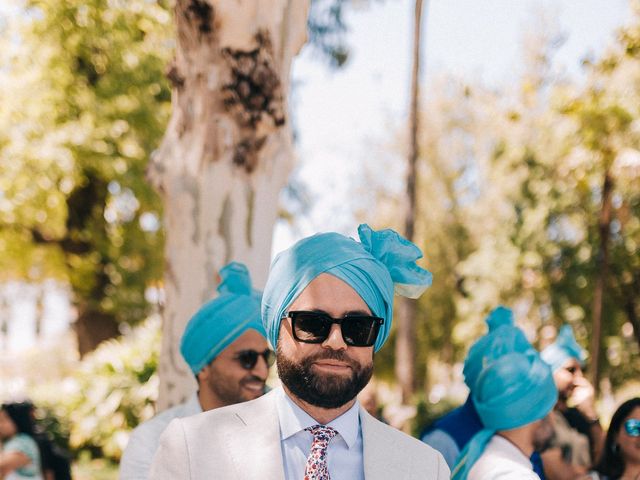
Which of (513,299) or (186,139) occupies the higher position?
(186,139)

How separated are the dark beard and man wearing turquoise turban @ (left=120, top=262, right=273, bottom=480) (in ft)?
4.58

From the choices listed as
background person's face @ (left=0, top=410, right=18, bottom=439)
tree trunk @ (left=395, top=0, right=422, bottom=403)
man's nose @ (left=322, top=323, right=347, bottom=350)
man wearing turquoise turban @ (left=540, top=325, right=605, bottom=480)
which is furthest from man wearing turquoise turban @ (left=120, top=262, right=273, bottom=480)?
tree trunk @ (left=395, top=0, right=422, bottom=403)

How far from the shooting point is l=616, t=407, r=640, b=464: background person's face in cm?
421

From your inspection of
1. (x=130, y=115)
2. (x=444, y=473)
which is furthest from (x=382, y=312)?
(x=130, y=115)

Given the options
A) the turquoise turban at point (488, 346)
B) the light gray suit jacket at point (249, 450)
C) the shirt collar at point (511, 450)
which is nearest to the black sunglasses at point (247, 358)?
the turquoise turban at point (488, 346)

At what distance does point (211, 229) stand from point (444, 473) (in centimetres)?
317

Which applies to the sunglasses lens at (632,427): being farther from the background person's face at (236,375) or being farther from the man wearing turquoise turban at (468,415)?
the background person's face at (236,375)

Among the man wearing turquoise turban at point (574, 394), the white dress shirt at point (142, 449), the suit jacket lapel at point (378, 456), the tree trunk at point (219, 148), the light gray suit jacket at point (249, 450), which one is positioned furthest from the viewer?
the man wearing turquoise turban at point (574, 394)

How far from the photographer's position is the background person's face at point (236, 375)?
3646mm

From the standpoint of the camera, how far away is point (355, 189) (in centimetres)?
3281

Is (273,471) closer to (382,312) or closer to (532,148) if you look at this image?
(382,312)

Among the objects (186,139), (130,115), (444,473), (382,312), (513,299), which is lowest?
(513,299)

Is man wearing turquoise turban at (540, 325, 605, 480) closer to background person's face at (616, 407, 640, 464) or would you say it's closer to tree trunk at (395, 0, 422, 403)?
background person's face at (616, 407, 640, 464)

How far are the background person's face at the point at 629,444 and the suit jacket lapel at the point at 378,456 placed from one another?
238 centimetres
